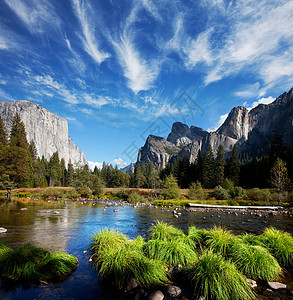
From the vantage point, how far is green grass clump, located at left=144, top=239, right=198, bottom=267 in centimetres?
618

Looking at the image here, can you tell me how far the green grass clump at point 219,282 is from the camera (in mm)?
4301

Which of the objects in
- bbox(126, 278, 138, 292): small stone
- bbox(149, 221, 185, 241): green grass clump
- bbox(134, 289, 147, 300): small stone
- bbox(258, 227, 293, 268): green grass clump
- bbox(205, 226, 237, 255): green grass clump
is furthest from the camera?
bbox(149, 221, 185, 241): green grass clump

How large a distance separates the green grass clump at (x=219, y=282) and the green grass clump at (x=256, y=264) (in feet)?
4.20

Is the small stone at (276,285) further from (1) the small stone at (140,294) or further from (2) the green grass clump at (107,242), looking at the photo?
(2) the green grass clump at (107,242)

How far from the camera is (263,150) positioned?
156 meters

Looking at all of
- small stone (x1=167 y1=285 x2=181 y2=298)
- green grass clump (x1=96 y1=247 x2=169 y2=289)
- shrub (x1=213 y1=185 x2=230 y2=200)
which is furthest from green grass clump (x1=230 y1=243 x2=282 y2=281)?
shrub (x1=213 y1=185 x2=230 y2=200)

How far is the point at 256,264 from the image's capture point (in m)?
5.73

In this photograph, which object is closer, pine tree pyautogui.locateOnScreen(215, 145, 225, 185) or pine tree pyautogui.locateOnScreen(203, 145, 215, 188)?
pine tree pyautogui.locateOnScreen(215, 145, 225, 185)

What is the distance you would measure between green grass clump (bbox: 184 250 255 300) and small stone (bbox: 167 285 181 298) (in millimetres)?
439

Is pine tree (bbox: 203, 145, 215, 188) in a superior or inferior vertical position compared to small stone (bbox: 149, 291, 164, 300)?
superior

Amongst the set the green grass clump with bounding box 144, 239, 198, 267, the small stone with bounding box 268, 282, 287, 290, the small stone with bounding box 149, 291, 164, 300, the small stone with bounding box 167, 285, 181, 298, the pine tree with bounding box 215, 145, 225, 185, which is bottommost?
the small stone with bounding box 268, 282, 287, 290

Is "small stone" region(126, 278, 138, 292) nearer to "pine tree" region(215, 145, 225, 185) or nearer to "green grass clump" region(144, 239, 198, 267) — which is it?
"green grass clump" region(144, 239, 198, 267)

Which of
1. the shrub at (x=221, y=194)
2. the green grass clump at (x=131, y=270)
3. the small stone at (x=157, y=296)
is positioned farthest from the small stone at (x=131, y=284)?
the shrub at (x=221, y=194)

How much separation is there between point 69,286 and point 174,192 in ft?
137
